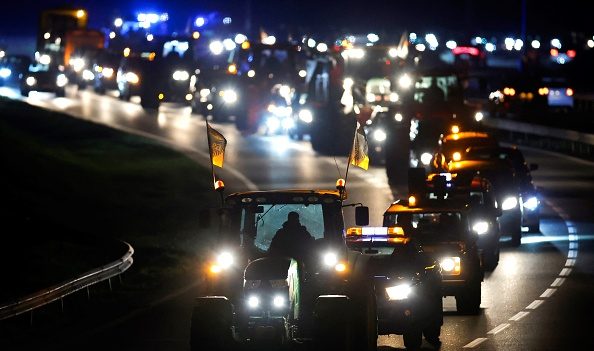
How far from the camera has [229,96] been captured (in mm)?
53250

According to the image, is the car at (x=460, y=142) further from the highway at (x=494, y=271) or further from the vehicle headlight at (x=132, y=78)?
the vehicle headlight at (x=132, y=78)

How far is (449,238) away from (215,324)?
6735mm

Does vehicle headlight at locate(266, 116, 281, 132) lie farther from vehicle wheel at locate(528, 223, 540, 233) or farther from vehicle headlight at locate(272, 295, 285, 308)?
vehicle headlight at locate(272, 295, 285, 308)

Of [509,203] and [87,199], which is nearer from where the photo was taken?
[509,203]

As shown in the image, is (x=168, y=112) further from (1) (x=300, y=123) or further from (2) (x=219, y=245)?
(2) (x=219, y=245)

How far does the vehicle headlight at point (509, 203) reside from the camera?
26.4 meters

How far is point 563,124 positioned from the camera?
178 ft

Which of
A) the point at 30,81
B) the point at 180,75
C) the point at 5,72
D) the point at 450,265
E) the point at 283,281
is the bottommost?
the point at 450,265

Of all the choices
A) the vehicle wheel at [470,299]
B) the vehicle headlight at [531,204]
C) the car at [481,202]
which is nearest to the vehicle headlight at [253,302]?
the vehicle wheel at [470,299]

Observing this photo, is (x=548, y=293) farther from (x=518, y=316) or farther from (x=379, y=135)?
(x=379, y=135)

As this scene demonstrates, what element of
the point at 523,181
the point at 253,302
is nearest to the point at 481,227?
the point at 523,181

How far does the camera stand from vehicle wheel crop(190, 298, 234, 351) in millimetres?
13023

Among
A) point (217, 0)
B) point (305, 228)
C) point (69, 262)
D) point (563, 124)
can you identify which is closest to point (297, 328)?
point (305, 228)

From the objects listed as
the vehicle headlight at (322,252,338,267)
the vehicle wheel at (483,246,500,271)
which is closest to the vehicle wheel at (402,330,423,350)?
the vehicle headlight at (322,252,338,267)
